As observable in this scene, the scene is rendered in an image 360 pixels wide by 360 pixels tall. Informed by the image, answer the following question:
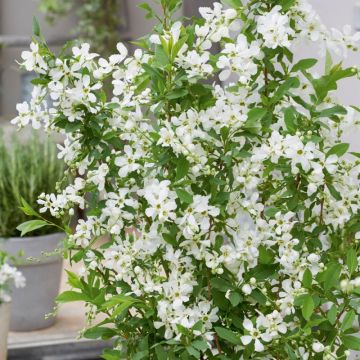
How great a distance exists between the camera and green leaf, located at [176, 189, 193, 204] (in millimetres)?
1470

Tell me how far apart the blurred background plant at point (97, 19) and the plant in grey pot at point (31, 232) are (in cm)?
238

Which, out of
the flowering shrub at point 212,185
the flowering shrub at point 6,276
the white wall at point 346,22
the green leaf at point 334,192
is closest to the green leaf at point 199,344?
the flowering shrub at point 212,185

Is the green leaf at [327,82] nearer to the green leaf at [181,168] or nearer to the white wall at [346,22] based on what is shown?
the green leaf at [181,168]

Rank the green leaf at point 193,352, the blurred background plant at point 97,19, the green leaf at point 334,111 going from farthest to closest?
the blurred background plant at point 97,19 < the green leaf at point 334,111 < the green leaf at point 193,352

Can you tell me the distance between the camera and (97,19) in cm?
589

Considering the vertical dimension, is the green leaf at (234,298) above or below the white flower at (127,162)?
below

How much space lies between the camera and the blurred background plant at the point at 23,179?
10.6 feet

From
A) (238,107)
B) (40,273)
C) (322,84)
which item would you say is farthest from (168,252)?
(40,273)

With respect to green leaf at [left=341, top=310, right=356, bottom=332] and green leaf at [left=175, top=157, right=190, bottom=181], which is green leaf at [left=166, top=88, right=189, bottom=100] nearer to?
green leaf at [left=175, top=157, right=190, bottom=181]

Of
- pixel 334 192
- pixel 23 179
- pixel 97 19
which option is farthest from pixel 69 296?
pixel 97 19

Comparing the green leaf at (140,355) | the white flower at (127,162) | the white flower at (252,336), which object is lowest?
the green leaf at (140,355)

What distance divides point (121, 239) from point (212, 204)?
0.67ft

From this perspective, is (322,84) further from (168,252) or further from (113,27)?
(113,27)

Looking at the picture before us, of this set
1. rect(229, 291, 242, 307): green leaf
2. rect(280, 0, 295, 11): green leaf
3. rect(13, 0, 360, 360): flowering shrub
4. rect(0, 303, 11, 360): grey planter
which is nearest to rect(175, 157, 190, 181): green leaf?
rect(13, 0, 360, 360): flowering shrub
